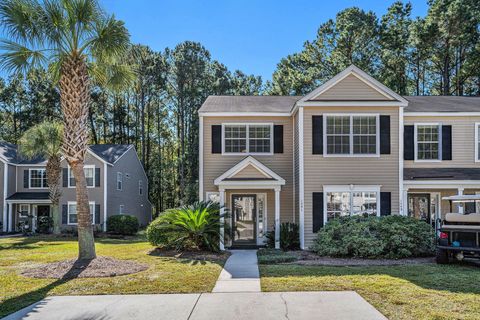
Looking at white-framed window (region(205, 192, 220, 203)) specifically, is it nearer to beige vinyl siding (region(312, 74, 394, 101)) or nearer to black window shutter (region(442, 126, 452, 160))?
beige vinyl siding (region(312, 74, 394, 101))

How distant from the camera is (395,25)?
110ft

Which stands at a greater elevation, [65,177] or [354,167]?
[354,167]

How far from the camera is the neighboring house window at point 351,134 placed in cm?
1606

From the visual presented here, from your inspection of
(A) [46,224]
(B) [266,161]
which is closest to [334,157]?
(B) [266,161]

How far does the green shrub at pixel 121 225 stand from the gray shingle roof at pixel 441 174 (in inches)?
645

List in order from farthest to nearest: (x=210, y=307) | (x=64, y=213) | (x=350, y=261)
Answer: (x=64, y=213) → (x=350, y=261) → (x=210, y=307)

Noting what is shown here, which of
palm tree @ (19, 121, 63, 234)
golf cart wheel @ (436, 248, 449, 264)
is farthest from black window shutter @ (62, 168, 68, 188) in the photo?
golf cart wheel @ (436, 248, 449, 264)

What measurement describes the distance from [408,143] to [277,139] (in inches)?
208

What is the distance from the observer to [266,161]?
17.5 metres

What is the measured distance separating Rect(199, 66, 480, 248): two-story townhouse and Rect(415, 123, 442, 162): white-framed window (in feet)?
0.13

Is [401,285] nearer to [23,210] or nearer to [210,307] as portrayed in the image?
[210,307]

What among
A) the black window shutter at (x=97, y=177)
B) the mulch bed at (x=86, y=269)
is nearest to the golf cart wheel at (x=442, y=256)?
the mulch bed at (x=86, y=269)

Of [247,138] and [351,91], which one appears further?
[247,138]

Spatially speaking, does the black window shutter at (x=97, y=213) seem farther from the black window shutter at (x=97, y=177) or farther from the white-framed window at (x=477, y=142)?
the white-framed window at (x=477, y=142)
